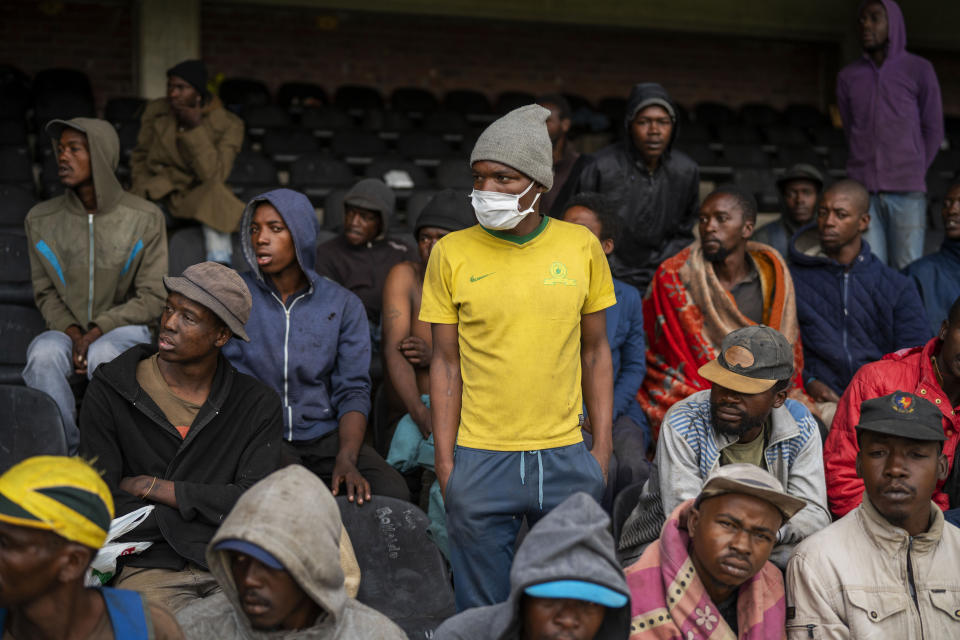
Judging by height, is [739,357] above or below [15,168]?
below

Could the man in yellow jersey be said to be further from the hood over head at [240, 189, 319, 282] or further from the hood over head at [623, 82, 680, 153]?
the hood over head at [623, 82, 680, 153]

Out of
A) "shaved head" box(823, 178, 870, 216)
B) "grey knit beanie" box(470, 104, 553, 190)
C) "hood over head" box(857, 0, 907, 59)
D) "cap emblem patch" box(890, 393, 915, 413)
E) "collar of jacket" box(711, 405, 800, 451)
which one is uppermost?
"hood over head" box(857, 0, 907, 59)

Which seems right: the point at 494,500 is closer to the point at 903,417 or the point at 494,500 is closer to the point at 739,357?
the point at 739,357

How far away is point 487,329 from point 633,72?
302 inches

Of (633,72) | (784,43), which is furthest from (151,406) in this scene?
(784,43)

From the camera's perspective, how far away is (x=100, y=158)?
3707mm

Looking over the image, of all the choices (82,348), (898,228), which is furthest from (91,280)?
(898,228)

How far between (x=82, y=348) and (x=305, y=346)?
2.70 feet

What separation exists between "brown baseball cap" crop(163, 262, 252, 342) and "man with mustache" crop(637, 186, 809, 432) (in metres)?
1.68

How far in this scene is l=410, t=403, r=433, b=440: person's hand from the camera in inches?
129

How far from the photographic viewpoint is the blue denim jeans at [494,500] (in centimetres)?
237

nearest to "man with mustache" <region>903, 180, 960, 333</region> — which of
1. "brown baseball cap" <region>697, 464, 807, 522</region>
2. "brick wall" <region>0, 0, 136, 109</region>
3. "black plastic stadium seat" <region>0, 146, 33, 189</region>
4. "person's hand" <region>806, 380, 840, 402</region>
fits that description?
"person's hand" <region>806, 380, 840, 402</region>

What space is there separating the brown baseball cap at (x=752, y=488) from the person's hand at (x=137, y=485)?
133 cm

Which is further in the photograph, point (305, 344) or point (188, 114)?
point (188, 114)
